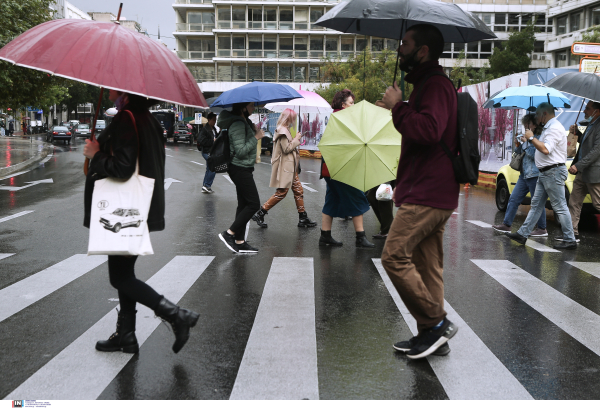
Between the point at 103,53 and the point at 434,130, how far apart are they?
77.8 inches

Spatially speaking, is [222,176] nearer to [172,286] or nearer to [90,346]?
[172,286]

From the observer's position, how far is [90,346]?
4121mm

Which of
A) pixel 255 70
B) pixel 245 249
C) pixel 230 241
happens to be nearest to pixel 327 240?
pixel 245 249

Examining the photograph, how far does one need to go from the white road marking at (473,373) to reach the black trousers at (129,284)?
5.92 ft

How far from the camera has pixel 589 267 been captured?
279 inches

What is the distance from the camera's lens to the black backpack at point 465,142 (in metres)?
3.85

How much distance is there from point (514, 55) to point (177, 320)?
5423 cm

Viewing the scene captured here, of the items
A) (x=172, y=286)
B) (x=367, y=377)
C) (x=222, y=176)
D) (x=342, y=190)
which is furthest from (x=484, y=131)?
(x=367, y=377)

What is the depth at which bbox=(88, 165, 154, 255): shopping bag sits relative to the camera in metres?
3.66

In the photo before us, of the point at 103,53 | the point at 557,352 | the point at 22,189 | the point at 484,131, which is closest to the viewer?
the point at 103,53

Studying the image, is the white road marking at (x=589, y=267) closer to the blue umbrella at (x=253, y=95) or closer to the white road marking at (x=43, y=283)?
the blue umbrella at (x=253, y=95)

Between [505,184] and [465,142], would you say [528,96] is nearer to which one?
[505,184]

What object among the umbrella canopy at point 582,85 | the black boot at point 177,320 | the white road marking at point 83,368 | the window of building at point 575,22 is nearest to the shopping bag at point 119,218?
the black boot at point 177,320

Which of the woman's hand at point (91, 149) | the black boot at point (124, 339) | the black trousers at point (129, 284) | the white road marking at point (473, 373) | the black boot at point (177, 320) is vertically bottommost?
the white road marking at point (473, 373)
